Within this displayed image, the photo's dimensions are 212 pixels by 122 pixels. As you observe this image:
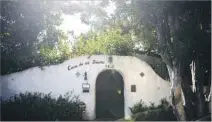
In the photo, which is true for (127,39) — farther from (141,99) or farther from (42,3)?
(42,3)

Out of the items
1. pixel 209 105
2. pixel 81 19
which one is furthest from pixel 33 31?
pixel 209 105

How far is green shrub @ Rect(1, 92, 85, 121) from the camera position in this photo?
1331 centimetres

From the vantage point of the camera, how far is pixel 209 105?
13992 mm

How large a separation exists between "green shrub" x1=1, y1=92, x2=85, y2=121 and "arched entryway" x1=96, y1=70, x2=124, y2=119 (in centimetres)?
202

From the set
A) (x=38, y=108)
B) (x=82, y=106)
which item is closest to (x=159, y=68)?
(x=82, y=106)

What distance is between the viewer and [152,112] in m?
13.3

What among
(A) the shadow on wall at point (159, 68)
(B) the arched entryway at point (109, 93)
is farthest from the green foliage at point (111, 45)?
(A) the shadow on wall at point (159, 68)

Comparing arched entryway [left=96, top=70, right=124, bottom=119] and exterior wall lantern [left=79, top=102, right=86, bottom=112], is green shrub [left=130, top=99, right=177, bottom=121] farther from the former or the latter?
exterior wall lantern [left=79, top=102, right=86, bottom=112]

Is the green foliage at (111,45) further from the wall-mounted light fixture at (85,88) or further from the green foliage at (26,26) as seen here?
the green foliage at (26,26)

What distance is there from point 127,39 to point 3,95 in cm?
Answer: 640

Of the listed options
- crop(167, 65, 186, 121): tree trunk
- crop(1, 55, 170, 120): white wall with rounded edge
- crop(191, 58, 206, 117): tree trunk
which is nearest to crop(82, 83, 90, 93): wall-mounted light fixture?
crop(1, 55, 170, 120): white wall with rounded edge

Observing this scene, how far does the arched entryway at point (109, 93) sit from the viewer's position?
15828mm

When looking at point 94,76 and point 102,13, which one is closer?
point 94,76

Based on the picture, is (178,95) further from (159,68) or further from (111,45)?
(111,45)
